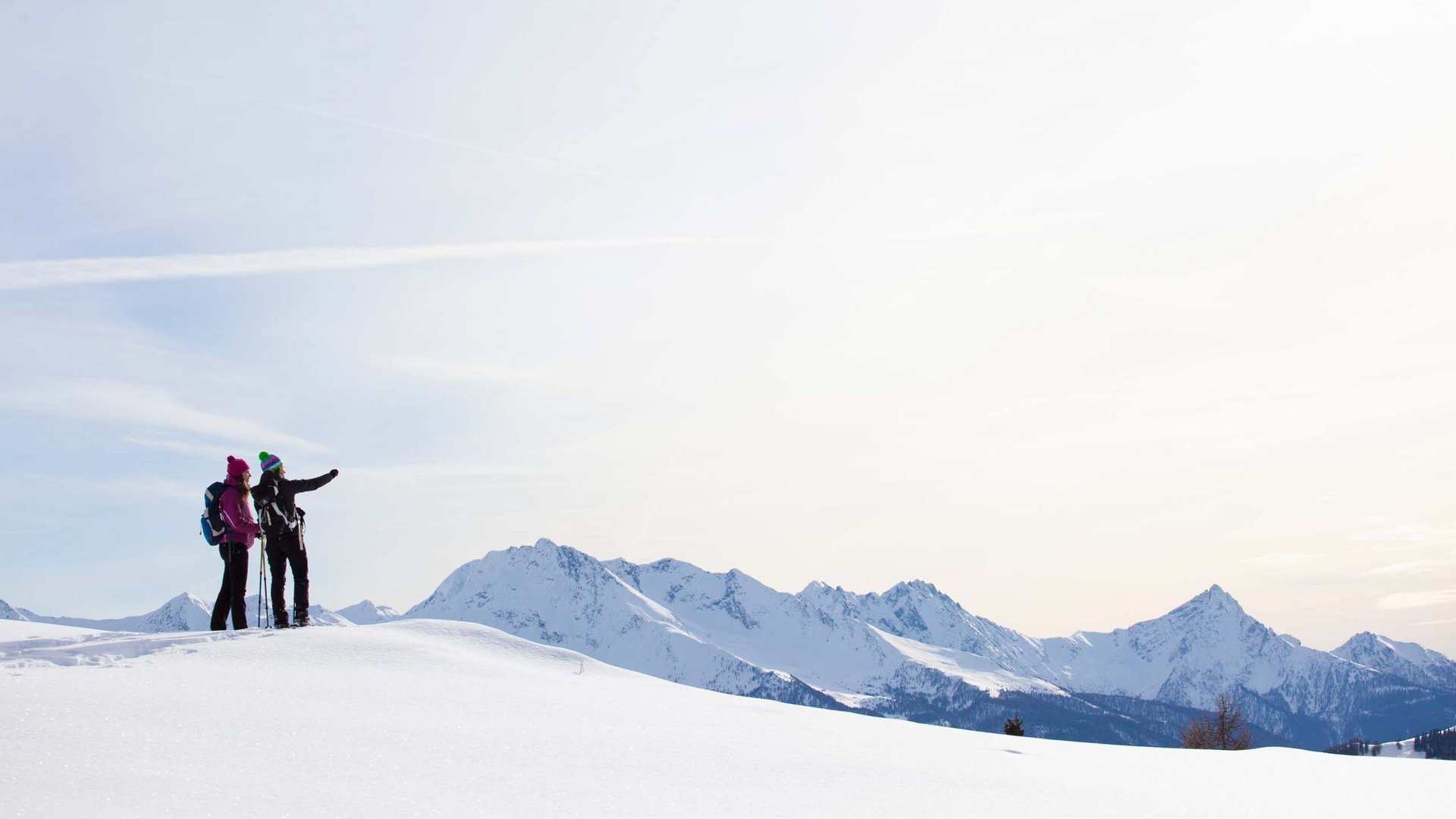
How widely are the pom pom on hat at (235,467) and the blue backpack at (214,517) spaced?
224 mm

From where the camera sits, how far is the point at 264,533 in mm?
16109

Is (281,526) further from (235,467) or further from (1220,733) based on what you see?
(1220,733)

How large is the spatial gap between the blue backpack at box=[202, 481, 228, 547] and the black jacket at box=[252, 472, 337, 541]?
2.12ft

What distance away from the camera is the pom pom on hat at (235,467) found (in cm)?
1542

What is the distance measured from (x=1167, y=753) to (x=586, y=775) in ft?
29.9

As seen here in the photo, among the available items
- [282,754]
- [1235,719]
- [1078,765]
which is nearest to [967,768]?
[1078,765]

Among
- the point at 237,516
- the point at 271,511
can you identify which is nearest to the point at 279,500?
the point at 271,511

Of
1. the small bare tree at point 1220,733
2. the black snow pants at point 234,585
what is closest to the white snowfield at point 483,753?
the black snow pants at point 234,585

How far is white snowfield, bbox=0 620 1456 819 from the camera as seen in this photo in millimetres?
7012

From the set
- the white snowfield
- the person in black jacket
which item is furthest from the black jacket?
the white snowfield

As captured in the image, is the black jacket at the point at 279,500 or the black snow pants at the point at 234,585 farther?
the black jacket at the point at 279,500

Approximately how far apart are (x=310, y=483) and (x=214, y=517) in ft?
5.01

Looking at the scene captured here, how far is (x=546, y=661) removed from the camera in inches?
576

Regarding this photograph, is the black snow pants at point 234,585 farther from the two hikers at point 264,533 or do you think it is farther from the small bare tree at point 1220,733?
the small bare tree at point 1220,733
